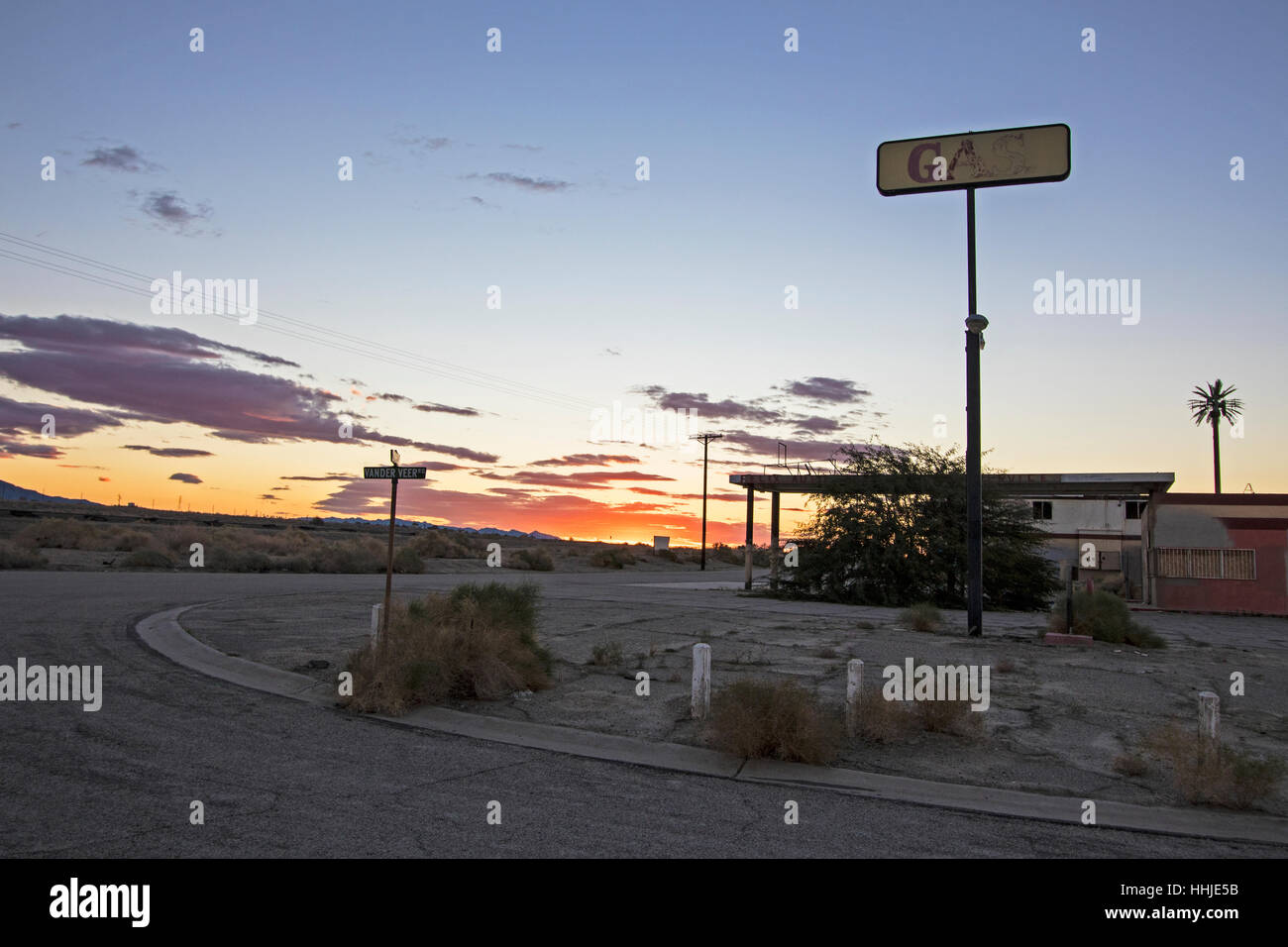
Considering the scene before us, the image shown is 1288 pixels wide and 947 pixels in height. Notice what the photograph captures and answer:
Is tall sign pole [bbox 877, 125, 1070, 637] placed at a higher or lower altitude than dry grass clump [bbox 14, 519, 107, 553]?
higher

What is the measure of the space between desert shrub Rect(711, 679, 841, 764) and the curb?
0.11 metres

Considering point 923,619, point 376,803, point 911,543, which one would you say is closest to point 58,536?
point 911,543

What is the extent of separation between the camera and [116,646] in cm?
1261

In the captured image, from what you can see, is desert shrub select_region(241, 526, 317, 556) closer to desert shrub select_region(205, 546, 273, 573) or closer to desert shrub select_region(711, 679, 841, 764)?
desert shrub select_region(205, 546, 273, 573)

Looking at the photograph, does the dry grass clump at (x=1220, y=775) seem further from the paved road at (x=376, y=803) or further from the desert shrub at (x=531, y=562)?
the desert shrub at (x=531, y=562)

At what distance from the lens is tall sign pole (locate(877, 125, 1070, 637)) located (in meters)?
17.2

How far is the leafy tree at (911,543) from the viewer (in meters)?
28.1

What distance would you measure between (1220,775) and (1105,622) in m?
10.3

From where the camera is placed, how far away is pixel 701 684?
9258mm

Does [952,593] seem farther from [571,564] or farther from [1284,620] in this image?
[571,564]

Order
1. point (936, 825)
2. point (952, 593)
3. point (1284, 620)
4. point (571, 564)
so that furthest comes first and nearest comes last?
point (571, 564), point (952, 593), point (1284, 620), point (936, 825)

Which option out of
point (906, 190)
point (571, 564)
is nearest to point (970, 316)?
point (906, 190)

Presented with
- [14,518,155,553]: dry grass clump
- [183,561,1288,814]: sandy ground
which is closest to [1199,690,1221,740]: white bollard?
[183,561,1288,814]: sandy ground

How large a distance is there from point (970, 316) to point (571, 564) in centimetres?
4346
